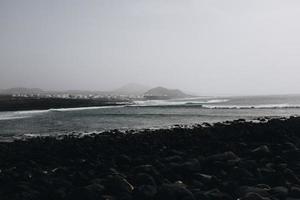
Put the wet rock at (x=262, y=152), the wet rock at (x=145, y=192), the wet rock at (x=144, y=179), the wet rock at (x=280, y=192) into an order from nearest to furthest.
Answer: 1. the wet rock at (x=280, y=192)
2. the wet rock at (x=145, y=192)
3. the wet rock at (x=144, y=179)
4. the wet rock at (x=262, y=152)

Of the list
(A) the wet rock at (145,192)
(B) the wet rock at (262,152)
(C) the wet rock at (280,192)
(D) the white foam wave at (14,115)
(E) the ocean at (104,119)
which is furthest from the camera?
(D) the white foam wave at (14,115)

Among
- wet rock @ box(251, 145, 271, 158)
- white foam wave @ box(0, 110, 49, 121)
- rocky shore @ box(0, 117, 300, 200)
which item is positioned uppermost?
wet rock @ box(251, 145, 271, 158)

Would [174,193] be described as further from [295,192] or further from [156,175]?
[295,192]

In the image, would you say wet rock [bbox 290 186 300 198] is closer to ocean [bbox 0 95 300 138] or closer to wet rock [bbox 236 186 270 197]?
wet rock [bbox 236 186 270 197]

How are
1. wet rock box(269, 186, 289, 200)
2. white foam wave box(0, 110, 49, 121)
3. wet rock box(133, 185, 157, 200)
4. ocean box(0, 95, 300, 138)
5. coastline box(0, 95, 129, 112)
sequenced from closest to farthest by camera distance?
1. wet rock box(269, 186, 289, 200)
2. wet rock box(133, 185, 157, 200)
3. ocean box(0, 95, 300, 138)
4. white foam wave box(0, 110, 49, 121)
5. coastline box(0, 95, 129, 112)

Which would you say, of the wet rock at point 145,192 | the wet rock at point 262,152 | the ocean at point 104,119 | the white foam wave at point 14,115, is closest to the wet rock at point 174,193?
the wet rock at point 145,192

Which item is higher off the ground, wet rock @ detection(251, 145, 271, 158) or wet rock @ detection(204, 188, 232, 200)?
wet rock @ detection(251, 145, 271, 158)

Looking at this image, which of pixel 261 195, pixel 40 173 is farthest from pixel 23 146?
pixel 261 195

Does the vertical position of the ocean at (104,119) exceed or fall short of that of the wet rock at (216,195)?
it falls short

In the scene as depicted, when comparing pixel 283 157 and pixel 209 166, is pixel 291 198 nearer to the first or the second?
pixel 209 166

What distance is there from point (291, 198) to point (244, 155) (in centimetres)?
588

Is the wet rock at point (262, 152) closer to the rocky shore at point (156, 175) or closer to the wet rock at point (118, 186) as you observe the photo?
the rocky shore at point (156, 175)

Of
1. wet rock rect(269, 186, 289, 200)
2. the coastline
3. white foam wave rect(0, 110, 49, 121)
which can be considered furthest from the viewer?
the coastline

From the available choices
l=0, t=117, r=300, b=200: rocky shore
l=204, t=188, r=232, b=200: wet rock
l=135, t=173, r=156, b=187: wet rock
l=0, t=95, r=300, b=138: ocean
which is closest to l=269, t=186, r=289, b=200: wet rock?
l=0, t=117, r=300, b=200: rocky shore
